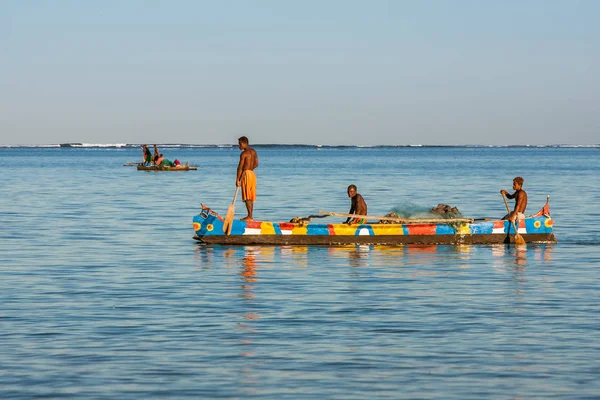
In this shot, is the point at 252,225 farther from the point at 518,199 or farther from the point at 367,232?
the point at 518,199

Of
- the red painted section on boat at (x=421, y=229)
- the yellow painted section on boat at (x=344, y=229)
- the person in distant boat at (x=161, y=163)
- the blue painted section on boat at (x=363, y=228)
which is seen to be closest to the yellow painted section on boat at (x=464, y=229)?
the red painted section on boat at (x=421, y=229)

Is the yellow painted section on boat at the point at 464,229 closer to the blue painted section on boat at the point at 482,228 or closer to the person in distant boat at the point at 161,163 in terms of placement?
the blue painted section on boat at the point at 482,228

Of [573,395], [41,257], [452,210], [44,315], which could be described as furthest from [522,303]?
[41,257]

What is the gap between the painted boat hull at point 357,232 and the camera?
25.3 m

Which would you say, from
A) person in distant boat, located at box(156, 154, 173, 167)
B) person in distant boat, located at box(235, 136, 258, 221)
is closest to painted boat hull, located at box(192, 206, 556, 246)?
person in distant boat, located at box(235, 136, 258, 221)

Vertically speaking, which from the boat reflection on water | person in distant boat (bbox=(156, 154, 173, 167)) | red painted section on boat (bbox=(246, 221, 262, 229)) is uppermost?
red painted section on boat (bbox=(246, 221, 262, 229))

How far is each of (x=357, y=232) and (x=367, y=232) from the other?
0.76ft

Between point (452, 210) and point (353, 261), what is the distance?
14.3 ft

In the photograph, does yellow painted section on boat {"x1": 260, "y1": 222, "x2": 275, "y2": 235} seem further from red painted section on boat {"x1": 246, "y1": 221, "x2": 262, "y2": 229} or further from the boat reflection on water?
the boat reflection on water

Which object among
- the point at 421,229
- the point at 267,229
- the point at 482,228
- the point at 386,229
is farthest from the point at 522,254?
the point at 267,229

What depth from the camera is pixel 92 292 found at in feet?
60.3

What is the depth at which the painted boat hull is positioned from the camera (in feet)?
83.0

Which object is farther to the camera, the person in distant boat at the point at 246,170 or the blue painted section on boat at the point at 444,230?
the blue painted section on boat at the point at 444,230

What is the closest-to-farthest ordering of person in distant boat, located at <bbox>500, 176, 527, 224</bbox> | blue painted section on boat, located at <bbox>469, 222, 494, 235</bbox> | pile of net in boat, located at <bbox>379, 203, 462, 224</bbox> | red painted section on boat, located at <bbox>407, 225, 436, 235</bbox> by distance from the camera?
person in distant boat, located at <bbox>500, 176, 527, 224</bbox>
red painted section on boat, located at <bbox>407, 225, 436, 235</bbox>
blue painted section on boat, located at <bbox>469, 222, 494, 235</bbox>
pile of net in boat, located at <bbox>379, 203, 462, 224</bbox>
